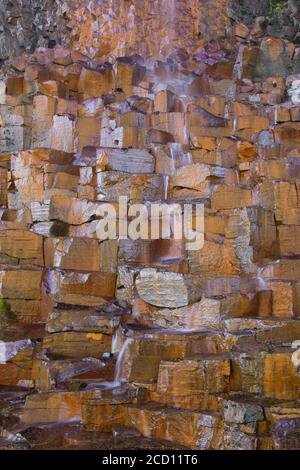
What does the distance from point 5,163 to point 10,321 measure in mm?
6844

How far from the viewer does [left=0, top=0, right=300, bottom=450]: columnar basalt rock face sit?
28.0 ft

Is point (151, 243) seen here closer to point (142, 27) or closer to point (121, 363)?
point (121, 363)

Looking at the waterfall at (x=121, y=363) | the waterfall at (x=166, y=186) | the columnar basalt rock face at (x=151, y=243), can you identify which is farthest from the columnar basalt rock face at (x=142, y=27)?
the waterfall at (x=121, y=363)

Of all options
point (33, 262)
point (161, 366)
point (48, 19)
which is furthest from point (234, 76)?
point (161, 366)

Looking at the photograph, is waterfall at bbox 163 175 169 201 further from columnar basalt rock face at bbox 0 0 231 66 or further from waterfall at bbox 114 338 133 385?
columnar basalt rock face at bbox 0 0 231 66

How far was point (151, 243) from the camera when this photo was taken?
13.2m

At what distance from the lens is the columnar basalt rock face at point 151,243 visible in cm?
852

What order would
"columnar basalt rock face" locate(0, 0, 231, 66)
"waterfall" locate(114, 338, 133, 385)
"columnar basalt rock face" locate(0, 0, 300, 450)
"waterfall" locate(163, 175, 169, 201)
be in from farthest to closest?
"columnar basalt rock face" locate(0, 0, 231, 66), "waterfall" locate(163, 175, 169, 201), "waterfall" locate(114, 338, 133, 385), "columnar basalt rock face" locate(0, 0, 300, 450)

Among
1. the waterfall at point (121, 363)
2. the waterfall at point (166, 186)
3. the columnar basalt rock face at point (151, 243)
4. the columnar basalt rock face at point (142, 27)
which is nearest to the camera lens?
the columnar basalt rock face at point (151, 243)

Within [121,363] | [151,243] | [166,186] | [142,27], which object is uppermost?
[142,27]

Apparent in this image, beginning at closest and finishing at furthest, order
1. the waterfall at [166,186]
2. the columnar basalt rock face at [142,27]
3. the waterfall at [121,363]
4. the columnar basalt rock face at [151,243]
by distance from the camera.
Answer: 1. the columnar basalt rock face at [151,243]
2. the waterfall at [121,363]
3. the waterfall at [166,186]
4. the columnar basalt rock face at [142,27]

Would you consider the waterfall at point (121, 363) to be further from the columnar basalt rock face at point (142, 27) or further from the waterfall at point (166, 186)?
the columnar basalt rock face at point (142, 27)

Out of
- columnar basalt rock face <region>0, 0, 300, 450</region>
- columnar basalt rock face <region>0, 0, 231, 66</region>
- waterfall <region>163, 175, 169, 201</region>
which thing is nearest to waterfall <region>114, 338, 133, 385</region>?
columnar basalt rock face <region>0, 0, 300, 450</region>

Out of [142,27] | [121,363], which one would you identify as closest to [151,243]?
[121,363]
